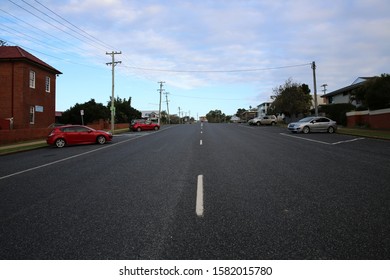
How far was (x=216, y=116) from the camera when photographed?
183 metres

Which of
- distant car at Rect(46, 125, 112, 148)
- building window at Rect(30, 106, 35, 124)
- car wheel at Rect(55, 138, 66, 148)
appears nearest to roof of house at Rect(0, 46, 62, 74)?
building window at Rect(30, 106, 35, 124)

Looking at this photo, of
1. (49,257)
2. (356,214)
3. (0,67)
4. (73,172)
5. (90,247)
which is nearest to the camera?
(49,257)

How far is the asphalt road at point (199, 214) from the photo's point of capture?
3.77m

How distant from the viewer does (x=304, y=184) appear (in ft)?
23.6

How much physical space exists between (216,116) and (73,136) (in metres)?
164

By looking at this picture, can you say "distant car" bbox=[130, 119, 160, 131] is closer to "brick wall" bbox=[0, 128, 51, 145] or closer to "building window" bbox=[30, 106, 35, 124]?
"building window" bbox=[30, 106, 35, 124]

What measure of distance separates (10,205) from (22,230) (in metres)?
1.80

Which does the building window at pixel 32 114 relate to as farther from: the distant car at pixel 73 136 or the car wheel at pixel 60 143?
the car wheel at pixel 60 143

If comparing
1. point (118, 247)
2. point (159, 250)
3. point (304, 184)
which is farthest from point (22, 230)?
point (304, 184)

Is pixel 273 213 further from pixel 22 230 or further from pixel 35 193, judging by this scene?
pixel 35 193

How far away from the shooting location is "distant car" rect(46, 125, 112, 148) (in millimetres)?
20484

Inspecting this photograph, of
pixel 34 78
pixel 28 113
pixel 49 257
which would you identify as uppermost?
pixel 34 78

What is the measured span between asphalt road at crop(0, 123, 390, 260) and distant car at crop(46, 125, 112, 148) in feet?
38.9

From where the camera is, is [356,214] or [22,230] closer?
[22,230]
